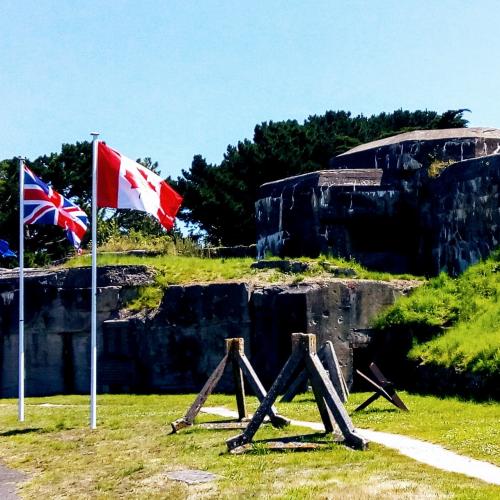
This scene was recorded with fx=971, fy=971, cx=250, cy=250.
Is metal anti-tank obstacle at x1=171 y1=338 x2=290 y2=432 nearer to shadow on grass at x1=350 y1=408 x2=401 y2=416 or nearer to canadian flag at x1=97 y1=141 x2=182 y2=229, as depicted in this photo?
shadow on grass at x1=350 y1=408 x2=401 y2=416

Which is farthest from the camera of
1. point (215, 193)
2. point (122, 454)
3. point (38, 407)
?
point (215, 193)

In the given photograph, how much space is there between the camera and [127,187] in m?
A: 16.0

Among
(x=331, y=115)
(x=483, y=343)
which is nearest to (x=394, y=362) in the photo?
(x=483, y=343)

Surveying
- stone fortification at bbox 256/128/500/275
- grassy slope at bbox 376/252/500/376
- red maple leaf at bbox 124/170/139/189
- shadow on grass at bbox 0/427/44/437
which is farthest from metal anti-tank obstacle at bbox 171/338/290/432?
stone fortification at bbox 256/128/500/275

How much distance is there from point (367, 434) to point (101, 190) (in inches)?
246

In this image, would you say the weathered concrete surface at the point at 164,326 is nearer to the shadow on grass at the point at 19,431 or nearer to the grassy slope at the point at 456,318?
the grassy slope at the point at 456,318

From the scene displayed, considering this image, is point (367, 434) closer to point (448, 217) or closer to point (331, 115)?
point (448, 217)

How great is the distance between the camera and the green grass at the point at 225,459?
9398mm

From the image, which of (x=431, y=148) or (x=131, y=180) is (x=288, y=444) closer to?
(x=131, y=180)

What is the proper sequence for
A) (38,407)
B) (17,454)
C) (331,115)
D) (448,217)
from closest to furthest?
1. (17,454)
2. (38,407)
3. (448,217)
4. (331,115)

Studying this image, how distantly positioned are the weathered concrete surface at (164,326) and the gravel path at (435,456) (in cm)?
742

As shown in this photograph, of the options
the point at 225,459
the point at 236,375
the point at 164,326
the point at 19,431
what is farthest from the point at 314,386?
the point at 164,326

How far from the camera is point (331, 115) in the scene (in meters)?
52.6

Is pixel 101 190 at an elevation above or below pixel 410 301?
above
